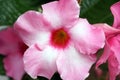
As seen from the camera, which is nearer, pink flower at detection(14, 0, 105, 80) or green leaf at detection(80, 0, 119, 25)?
pink flower at detection(14, 0, 105, 80)

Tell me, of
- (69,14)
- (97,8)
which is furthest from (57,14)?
(97,8)

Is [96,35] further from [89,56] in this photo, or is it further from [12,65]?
[12,65]

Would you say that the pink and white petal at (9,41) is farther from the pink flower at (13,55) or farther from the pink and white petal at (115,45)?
the pink and white petal at (115,45)

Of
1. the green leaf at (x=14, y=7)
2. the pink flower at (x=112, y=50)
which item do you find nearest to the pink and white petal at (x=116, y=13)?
the pink flower at (x=112, y=50)

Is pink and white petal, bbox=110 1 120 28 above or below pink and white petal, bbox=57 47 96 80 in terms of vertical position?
above

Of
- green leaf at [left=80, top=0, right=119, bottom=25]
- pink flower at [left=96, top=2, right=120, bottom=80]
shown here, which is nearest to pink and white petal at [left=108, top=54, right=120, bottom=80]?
pink flower at [left=96, top=2, right=120, bottom=80]

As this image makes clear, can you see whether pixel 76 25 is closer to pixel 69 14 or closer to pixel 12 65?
pixel 69 14

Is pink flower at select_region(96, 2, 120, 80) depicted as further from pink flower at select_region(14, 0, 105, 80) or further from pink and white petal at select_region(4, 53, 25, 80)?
pink and white petal at select_region(4, 53, 25, 80)

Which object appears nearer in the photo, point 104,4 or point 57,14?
point 57,14
